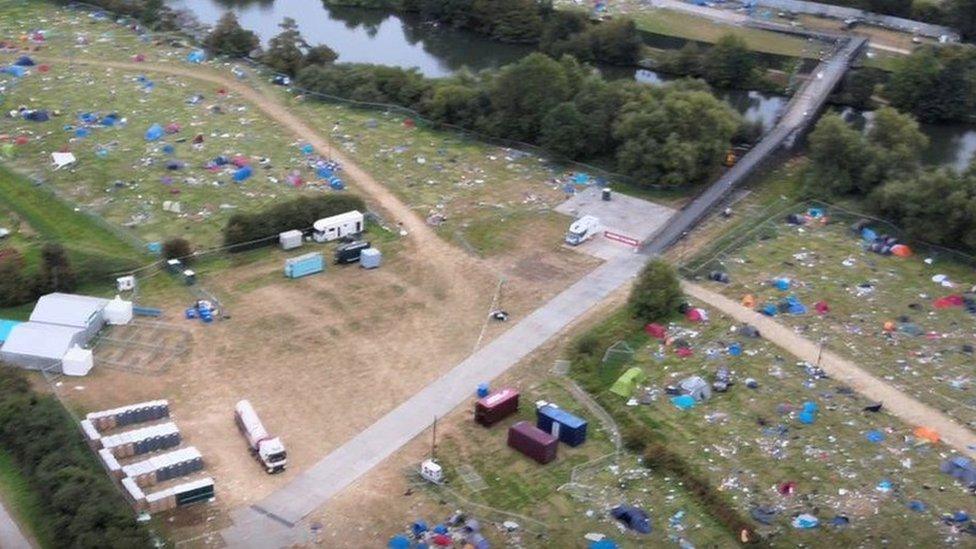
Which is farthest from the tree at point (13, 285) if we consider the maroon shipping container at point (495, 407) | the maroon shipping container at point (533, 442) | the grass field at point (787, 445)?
the grass field at point (787, 445)

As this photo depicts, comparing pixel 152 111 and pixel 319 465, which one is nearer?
pixel 319 465

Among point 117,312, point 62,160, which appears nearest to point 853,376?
point 117,312

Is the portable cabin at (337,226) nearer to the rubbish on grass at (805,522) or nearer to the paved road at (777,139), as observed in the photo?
the paved road at (777,139)

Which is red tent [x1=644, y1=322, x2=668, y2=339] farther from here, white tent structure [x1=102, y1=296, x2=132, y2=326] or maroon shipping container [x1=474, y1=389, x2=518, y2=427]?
white tent structure [x1=102, y1=296, x2=132, y2=326]

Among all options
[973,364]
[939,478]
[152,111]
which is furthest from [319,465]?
[152,111]

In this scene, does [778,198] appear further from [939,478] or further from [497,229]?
[939,478]

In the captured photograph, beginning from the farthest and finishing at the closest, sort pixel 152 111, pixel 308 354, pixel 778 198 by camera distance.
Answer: pixel 152 111
pixel 778 198
pixel 308 354

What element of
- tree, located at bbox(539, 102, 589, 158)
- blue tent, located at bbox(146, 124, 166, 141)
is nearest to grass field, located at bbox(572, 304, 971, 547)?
tree, located at bbox(539, 102, 589, 158)
